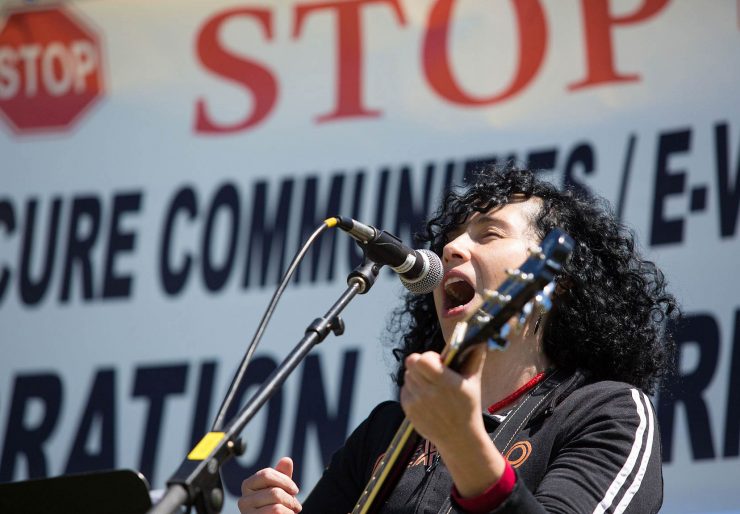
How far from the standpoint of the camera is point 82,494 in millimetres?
1825

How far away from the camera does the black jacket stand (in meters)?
1.95

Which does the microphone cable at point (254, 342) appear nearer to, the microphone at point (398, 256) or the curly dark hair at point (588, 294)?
the microphone at point (398, 256)

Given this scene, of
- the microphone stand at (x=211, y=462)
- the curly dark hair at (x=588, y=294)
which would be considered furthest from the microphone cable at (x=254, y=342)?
the curly dark hair at (x=588, y=294)

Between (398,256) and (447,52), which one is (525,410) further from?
(447,52)

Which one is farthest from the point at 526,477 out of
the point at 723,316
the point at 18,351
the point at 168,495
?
the point at 18,351

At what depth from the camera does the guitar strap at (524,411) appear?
2.21 meters

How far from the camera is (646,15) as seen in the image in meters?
3.67

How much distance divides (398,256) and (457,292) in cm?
40

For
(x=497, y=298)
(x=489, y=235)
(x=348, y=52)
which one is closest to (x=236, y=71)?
(x=348, y=52)

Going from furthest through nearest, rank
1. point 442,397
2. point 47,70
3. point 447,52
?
point 47,70, point 447,52, point 442,397

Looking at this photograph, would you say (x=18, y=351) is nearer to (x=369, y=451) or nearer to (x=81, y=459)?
(x=81, y=459)

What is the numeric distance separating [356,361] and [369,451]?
115 centimetres

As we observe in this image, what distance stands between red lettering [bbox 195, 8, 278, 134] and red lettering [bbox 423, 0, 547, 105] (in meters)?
0.60

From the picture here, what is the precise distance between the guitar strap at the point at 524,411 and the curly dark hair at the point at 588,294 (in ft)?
0.37
